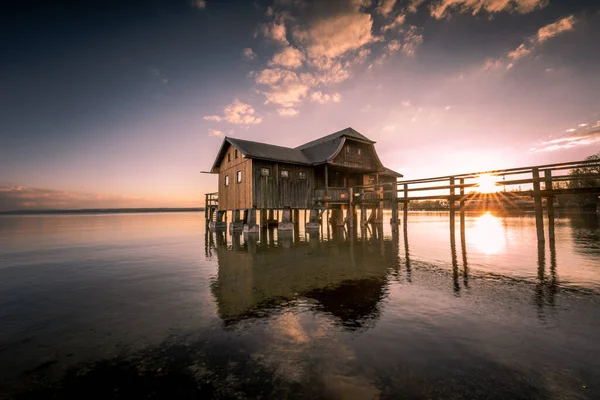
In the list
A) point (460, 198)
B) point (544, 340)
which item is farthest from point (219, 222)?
point (544, 340)

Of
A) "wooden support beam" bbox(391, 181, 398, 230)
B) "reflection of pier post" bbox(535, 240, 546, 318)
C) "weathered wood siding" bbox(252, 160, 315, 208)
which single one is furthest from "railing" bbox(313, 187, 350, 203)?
"reflection of pier post" bbox(535, 240, 546, 318)

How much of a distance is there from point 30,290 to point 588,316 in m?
12.5

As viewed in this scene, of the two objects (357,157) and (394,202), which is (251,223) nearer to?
(394,202)

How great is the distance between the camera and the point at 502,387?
8.57 feet

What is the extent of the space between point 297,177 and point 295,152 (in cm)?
333

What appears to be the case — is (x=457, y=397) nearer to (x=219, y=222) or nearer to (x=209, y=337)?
(x=209, y=337)

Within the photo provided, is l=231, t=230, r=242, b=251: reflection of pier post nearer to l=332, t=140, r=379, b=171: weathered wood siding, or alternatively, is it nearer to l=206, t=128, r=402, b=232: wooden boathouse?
l=206, t=128, r=402, b=232: wooden boathouse

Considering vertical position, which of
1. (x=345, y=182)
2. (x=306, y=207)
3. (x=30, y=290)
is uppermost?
(x=345, y=182)

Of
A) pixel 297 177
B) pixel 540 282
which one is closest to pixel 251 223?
pixel 297 177

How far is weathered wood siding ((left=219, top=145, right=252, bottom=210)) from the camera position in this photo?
19453mm

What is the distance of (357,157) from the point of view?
2358cm

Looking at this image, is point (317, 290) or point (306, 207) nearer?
point (317, 290)

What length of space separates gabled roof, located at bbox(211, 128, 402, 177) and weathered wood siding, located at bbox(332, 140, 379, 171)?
2.04 ft

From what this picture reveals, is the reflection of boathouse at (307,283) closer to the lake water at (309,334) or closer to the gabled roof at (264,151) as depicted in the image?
the lake water at (309,334)
